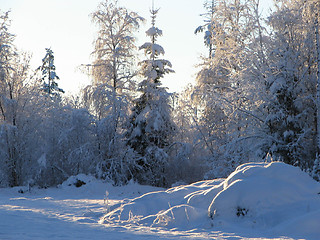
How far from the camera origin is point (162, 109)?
69.2ft

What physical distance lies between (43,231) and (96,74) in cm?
1541

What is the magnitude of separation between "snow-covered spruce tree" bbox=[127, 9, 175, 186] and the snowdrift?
12081 millimetres

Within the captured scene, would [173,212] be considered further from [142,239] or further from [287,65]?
[287,65]

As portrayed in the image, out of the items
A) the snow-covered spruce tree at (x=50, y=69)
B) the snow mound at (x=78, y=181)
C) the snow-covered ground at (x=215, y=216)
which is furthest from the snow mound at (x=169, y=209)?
the snow-covered spruce tree at (x=50, y=69)

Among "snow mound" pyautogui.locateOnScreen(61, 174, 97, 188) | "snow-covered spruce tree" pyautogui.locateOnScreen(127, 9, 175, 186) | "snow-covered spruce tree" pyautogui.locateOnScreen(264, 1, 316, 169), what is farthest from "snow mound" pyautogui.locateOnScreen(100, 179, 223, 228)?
"snow-covered spruce tree" pyautogui.locateOnScreen(127, 9, 175, 186)

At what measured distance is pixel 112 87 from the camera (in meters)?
20.3

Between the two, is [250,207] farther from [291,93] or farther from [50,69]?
[50,69]

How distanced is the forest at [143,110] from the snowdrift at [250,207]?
8.55 meters

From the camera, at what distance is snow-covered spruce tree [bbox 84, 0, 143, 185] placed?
19922 millimetres

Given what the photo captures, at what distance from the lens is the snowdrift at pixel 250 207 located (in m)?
7.00

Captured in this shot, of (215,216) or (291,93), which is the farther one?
(291,93)

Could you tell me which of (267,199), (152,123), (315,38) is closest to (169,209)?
(267,199)

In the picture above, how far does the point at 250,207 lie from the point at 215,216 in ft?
2.46


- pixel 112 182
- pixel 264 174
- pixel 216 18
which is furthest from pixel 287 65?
pixel 112 182
